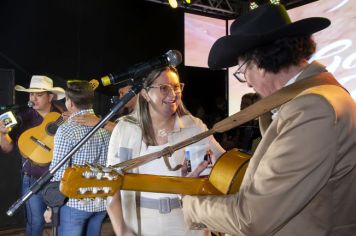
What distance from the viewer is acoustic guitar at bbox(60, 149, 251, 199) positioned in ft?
4.33

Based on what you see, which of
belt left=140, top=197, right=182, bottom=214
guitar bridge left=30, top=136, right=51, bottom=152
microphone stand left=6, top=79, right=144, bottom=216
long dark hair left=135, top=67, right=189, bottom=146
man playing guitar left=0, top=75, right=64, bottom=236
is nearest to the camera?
microphone stand left=6, top=79, right=144, bottom=216

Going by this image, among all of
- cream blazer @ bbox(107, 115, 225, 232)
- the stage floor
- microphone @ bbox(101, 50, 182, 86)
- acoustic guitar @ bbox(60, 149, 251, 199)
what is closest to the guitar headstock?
acoustic guitar @ bbox(60, 149, 251, 199)

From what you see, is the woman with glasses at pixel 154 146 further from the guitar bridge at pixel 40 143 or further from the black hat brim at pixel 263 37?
the guitar bridge at pixel 40 143

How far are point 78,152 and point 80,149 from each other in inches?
1.3

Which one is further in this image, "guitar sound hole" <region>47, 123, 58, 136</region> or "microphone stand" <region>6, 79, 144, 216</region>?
"guitar sound hole" <region>47, 123, 58, 136</region>

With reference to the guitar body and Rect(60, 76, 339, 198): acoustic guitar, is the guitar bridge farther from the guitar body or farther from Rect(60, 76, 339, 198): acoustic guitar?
Rect(60, 76, 339, 198): acoustic guitar

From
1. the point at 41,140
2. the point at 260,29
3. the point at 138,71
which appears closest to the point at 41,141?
the point at 41,140

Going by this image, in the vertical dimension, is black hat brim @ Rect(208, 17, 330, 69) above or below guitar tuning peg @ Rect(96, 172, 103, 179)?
above

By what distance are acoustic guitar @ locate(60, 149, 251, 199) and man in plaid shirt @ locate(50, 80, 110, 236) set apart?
1349mm

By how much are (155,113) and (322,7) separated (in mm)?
3501

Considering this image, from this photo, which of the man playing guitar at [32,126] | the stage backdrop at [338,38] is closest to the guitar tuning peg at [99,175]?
the man playing guitar at [32,126]

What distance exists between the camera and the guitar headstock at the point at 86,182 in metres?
1.31

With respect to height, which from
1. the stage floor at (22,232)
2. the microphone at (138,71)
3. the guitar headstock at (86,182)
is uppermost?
the microphone at (138,71)

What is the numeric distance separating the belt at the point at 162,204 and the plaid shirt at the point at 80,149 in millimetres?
824
